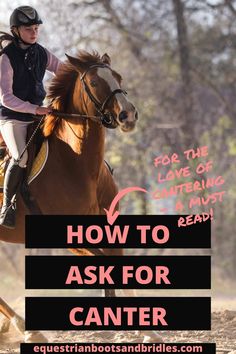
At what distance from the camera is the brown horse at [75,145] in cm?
622

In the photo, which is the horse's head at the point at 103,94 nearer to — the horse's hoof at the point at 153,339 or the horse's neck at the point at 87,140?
the horse's neck at the point at 87,140

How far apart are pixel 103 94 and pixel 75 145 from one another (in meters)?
0.58

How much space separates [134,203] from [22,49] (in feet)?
40.6

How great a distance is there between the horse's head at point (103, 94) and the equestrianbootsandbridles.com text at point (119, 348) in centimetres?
176

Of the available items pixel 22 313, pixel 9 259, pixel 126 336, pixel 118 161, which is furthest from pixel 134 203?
pixel 126 336

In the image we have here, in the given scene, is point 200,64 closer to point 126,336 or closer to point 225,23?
point 225,23

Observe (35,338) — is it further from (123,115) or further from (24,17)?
(24,17)

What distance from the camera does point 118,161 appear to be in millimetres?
17172

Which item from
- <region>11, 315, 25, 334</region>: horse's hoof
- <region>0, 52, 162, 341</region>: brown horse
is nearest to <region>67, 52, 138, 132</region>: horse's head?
<region>0, 52, 162, 341</region>: brown horse

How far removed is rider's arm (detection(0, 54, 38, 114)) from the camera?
619 cm

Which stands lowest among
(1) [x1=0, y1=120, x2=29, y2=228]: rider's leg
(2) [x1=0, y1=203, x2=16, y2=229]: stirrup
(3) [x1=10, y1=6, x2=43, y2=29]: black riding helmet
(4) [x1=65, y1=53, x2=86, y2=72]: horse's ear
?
(2) [x1=0, y1=203, x2=16, y2=229]: stirrup

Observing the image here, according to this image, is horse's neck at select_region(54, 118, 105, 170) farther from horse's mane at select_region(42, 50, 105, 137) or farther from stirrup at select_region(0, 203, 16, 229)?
stirrup at select_region(0, 203, 16, 229)

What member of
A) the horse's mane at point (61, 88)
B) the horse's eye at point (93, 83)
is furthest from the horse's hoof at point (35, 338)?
the horse's eye at point (93, 83)

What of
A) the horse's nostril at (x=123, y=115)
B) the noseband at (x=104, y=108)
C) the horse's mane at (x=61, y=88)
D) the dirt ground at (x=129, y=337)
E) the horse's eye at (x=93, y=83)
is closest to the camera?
the horse's nostril at (x=123, y=115)
